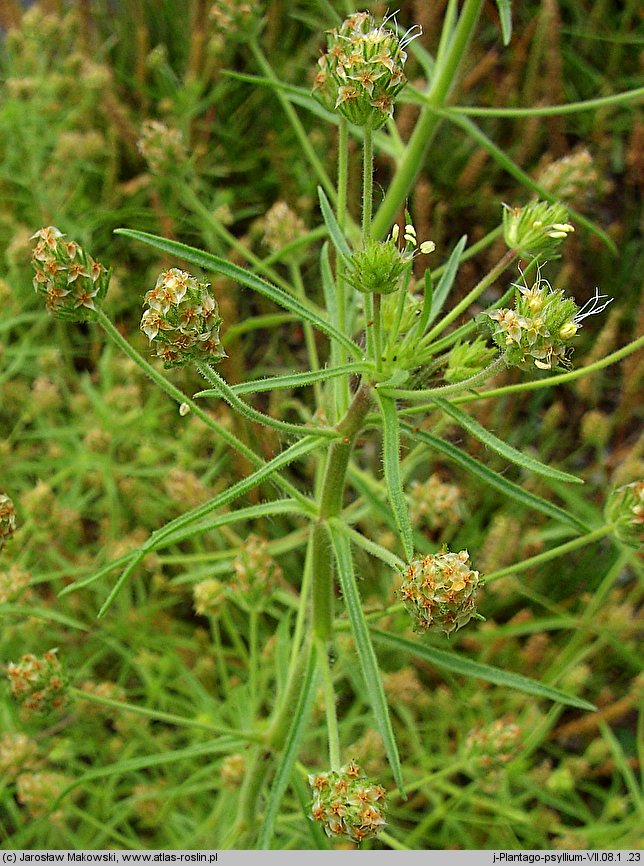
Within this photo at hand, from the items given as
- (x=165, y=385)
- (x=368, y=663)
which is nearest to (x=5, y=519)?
(x=165, y=385)

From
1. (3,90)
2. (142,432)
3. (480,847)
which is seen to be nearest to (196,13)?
(3,90)

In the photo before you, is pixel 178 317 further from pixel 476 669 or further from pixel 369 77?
pixel 476 669

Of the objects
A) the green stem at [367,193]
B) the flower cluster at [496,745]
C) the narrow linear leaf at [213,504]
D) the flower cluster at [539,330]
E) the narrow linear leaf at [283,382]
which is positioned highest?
the green stem at [367,193]

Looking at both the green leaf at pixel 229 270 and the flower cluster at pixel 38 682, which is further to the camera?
the flower cluster at pixel 38 682

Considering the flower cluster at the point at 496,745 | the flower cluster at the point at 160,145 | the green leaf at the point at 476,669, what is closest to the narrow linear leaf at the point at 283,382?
the green leaf at the point at 476,669

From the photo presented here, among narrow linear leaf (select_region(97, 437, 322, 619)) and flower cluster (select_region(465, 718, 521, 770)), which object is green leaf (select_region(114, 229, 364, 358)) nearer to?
narrow linear leaf (select_region(97, 437, 322, 619))

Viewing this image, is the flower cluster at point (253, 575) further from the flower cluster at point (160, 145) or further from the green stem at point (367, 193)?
the flower cluster at point (160, 145)
